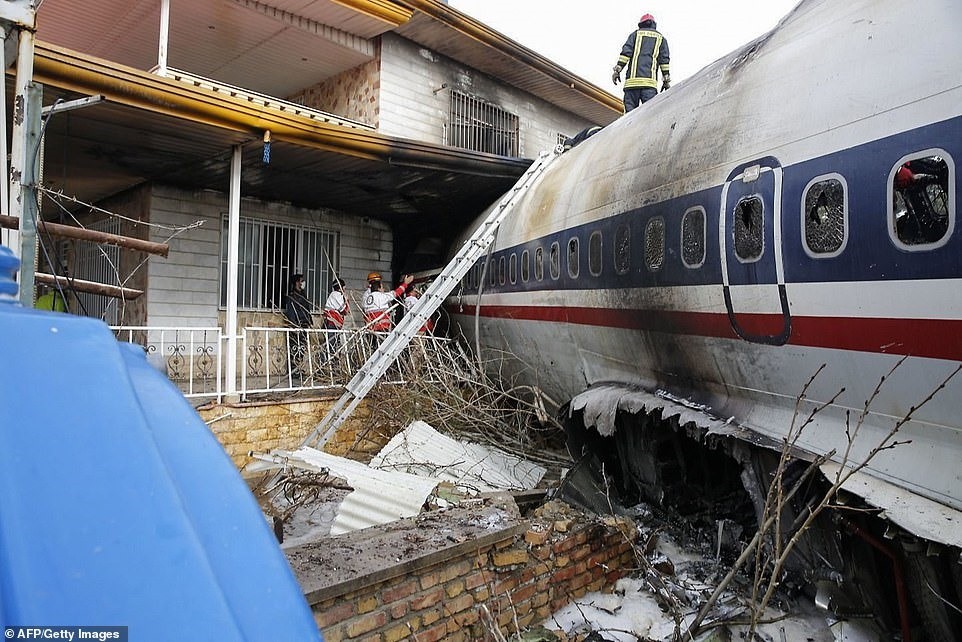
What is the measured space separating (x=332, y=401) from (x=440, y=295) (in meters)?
1.99

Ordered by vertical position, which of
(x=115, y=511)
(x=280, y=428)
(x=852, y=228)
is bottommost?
(x=280, y=428)

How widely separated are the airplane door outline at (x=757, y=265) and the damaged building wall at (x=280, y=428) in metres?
5.58

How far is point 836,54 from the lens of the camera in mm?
3787

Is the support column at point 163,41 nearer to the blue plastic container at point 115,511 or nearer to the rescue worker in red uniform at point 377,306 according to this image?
the rescue worker in red uniform at point 377,306

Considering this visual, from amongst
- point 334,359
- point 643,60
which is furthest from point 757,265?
point 643,60

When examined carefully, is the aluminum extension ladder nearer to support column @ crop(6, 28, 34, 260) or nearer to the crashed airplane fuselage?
the crashed airplane fuselage

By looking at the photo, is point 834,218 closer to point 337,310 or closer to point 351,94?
point 337,310

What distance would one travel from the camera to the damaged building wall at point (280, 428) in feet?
25.0

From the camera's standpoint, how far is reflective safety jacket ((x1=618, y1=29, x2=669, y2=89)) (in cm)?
995

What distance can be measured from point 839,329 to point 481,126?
34.8 ft

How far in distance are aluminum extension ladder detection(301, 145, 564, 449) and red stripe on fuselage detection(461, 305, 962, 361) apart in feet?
10.3

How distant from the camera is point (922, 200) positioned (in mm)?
3186

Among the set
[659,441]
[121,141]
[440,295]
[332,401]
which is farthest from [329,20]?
[659,441]

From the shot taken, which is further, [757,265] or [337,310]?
[337,310]
